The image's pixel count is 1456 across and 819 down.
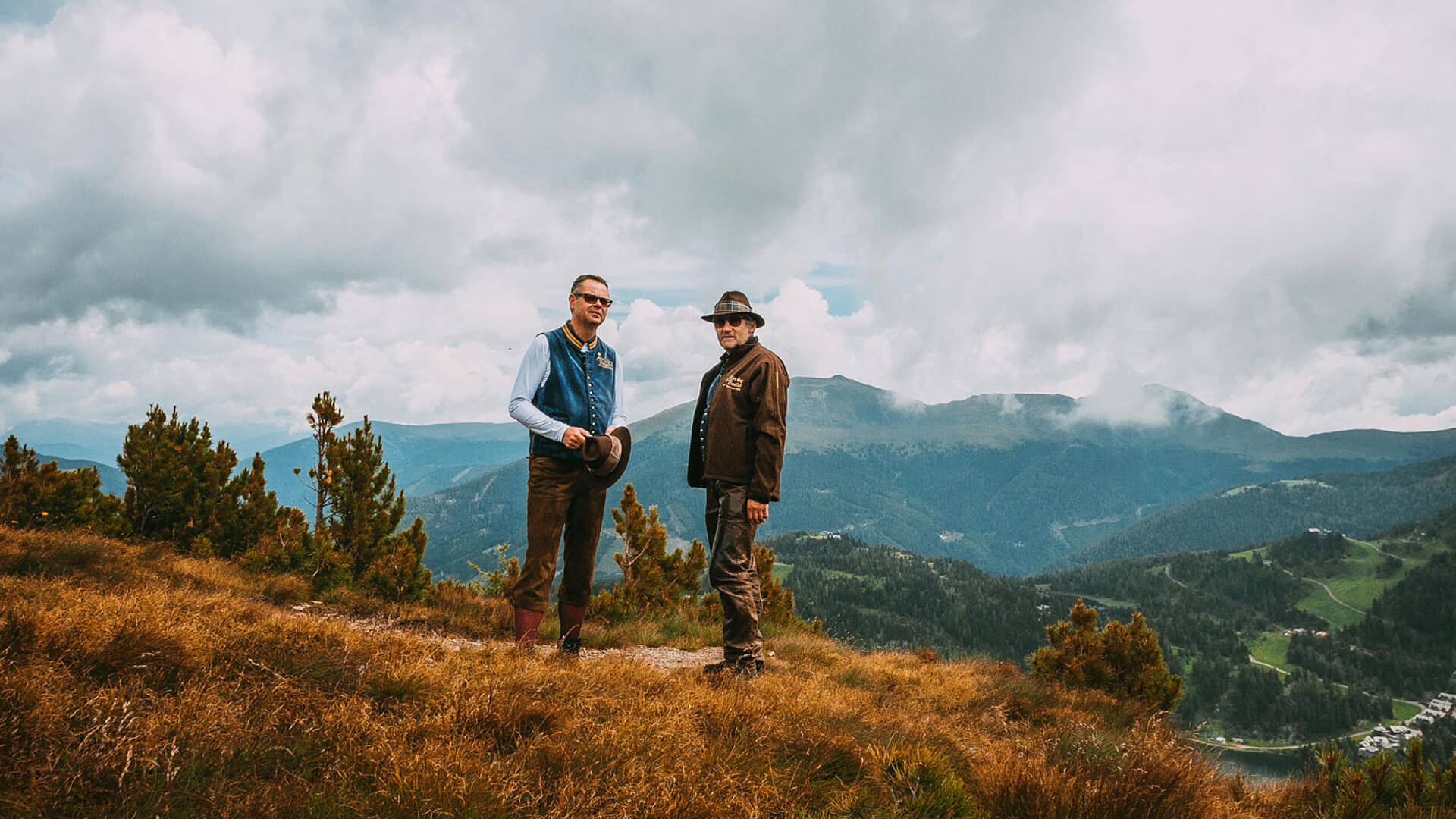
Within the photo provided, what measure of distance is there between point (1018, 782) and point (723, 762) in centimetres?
143

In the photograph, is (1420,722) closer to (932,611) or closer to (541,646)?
(932,611)

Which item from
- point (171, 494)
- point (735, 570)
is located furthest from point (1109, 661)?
point (171, 494)

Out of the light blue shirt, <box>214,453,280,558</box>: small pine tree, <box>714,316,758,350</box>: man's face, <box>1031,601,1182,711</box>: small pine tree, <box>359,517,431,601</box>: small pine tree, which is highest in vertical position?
<box>714,316,758,350</box>: man's face

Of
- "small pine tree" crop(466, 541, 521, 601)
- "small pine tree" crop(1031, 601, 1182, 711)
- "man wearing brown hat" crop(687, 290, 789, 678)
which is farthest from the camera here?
"small pine tree" crop(1031, 601, 1182, 711)

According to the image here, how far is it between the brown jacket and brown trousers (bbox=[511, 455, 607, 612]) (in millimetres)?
1150

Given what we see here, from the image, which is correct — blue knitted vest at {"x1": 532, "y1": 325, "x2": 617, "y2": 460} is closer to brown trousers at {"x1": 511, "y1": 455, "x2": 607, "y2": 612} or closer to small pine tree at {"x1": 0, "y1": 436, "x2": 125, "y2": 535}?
brown trousers at {"x1": 511, "y1": 455, "x2": 607, "y2": 612}

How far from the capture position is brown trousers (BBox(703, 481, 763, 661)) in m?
5.84

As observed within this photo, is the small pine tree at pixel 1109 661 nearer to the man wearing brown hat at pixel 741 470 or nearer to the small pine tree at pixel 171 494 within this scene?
the man wearing brown hat at pixel 741 470

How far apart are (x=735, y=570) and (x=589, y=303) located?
2752 millimetres

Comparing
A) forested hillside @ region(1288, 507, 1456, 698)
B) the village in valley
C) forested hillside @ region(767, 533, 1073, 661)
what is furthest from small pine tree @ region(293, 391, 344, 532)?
forested hillside @ region(1288, 507, 1456, 698)

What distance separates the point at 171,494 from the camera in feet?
33.7

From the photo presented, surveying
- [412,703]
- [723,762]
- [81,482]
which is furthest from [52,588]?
[81,482]

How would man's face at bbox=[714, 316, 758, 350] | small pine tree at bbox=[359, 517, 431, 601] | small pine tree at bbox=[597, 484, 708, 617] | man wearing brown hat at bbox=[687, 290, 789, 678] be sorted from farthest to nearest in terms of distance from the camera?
small pine tree at bbox=[597, 484, 708, 617] < small pine tree at bbox=[359, 517, 431, 601] < man's face at bbox=[714, 316, 758, 350] < man wearing brown hat at bbox=[687, 290, 789, 678]

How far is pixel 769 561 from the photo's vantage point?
1280cm
